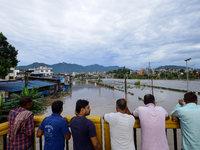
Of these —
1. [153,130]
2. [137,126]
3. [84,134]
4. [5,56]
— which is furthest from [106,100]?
[84,134]

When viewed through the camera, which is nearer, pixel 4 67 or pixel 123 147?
pixel 123 147

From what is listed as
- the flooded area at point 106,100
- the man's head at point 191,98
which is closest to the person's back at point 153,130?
the man's head at point 191,98

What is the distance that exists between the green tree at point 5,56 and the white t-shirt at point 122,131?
11732mm

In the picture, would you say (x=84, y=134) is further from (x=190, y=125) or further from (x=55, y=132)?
(x=190, y=125)

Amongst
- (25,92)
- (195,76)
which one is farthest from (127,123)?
(195,76)

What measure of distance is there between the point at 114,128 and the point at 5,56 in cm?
1458

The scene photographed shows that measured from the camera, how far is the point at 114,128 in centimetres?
171

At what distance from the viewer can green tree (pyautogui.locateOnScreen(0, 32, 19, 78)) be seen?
1034cm

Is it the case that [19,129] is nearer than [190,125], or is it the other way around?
[190,125]

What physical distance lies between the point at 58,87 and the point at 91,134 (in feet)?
83.7

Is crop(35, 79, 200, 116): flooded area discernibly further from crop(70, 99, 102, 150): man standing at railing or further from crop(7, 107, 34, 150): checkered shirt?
crop(70, 99, 102, 150): man standing at railing

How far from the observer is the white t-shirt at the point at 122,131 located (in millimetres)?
1670

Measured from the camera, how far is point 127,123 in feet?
5.52

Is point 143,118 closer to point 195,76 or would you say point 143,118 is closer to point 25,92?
point 25,92
